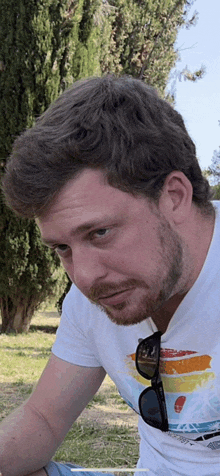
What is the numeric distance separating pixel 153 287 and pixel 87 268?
18cm

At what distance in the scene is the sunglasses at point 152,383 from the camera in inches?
60.2

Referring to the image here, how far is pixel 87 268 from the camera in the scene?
4.58ft

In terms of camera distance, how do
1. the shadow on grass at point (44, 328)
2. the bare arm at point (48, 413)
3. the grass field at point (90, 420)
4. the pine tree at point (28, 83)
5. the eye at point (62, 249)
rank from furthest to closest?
the shadow on grass at point (44, 328) < the pine tree at point (28, 83) < the grass field at point (90, 420) < the bare arm at point (48, 413) < the eye at point (62, 249)

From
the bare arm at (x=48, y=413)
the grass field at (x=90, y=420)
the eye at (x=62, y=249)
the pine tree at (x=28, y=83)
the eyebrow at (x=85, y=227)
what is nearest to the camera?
the eyebrow at (x=85, y=227)

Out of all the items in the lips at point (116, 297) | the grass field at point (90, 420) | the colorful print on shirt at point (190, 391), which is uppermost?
the lips at point (116, 297)

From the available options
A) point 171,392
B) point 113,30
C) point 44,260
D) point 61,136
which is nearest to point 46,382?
point 171,392

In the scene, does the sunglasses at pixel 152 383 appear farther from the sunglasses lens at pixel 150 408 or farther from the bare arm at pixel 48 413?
the bare arm at pixel 48 413

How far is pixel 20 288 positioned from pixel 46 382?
5863 mm

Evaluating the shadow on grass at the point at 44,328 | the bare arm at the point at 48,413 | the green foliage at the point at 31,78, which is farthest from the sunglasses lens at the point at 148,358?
the shadow on grass at the point at 44,328

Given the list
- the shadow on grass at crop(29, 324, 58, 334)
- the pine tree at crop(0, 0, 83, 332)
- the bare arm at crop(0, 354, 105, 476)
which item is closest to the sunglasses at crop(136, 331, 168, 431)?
the bare arm at crop(0, 354, 105, 476)

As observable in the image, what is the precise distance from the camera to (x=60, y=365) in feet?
5.82

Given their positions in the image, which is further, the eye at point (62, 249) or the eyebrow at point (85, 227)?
the eye at point (62, 249)

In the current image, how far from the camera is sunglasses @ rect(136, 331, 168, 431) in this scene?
153 cm

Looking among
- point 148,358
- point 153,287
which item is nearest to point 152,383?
point 148,358
